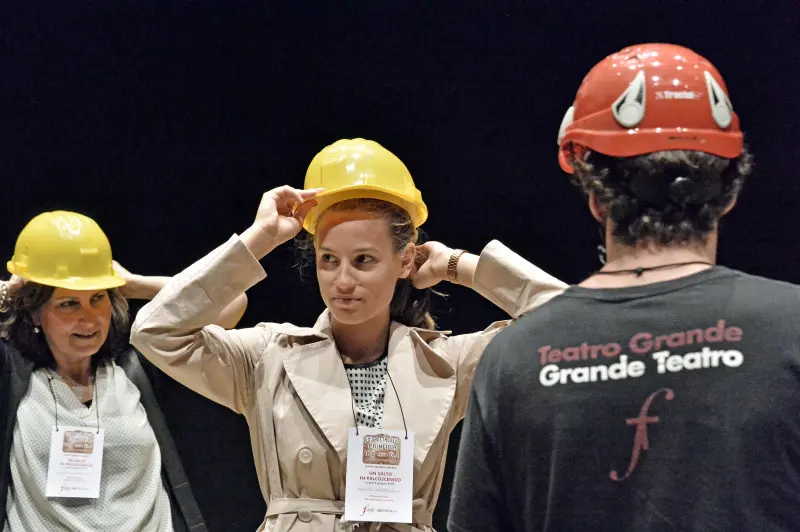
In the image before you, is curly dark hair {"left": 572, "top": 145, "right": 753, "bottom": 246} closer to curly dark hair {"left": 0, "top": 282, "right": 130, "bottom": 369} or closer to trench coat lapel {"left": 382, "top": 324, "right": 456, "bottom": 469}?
trench coat lapel {"left": 382, "top": 324, "right": 456, "bottom": 469}

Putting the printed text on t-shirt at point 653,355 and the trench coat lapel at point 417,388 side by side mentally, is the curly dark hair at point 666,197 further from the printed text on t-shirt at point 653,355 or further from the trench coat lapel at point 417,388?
the trench coat lapel at point 417,388

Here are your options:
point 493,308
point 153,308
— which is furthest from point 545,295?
point 493,308

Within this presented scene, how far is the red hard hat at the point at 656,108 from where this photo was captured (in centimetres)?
152

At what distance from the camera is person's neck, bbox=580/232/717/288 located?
4.81ft

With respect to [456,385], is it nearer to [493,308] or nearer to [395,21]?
[493,308]

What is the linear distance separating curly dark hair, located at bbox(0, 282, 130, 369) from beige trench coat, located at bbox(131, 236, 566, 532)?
3.26 feet

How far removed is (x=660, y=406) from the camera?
1408mm

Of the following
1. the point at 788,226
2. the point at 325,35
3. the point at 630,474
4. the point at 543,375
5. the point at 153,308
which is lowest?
the point at 630,474

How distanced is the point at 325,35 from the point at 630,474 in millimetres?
2685

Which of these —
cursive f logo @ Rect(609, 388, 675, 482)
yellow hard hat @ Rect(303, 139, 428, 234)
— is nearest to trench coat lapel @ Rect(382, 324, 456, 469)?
yellow hard hat @ Rect(303, 139, 428, 234)

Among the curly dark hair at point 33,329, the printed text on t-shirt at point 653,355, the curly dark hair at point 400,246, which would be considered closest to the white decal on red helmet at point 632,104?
the printed text on t-shirt at point 653,355

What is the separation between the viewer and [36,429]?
319 cm

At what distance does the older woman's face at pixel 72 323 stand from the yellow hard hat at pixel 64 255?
50mm

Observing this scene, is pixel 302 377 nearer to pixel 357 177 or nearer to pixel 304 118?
pixel 357 177
